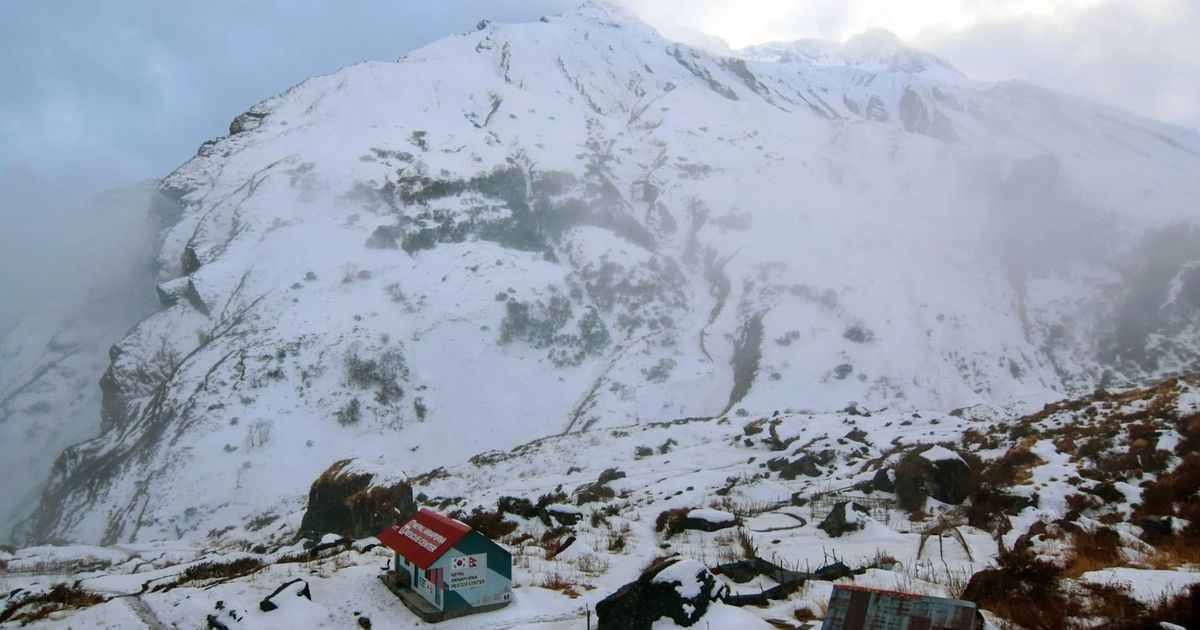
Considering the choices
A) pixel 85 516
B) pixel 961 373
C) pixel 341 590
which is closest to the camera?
pixel 341 590

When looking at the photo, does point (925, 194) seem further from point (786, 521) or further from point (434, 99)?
point (786, 521)

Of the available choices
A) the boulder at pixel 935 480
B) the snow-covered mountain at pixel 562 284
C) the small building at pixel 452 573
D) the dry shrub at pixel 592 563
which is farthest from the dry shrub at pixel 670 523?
the snow-covered mountain at pixel 562 284

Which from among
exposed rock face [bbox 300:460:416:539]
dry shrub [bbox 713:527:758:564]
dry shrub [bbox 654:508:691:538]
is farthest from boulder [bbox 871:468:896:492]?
exposed rock face [bbox 300:460:416:539]

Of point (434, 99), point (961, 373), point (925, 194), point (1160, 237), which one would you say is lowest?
point (961, 373)

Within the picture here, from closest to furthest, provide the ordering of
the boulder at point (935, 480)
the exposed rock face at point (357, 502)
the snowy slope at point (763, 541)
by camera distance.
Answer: the snowy slope at point (763, 541), the boulder at point (935, 480), the exposed rock face at point (357, 502)

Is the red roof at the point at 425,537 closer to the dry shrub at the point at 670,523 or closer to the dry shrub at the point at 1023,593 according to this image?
the dry shrub at the point at 1023,593

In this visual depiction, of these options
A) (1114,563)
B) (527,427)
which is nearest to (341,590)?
(1114,563)

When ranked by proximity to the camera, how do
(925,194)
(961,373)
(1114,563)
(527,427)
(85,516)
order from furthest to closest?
(925,194) < (961,373) < (527,427) < (85,516) < (1114,563)
